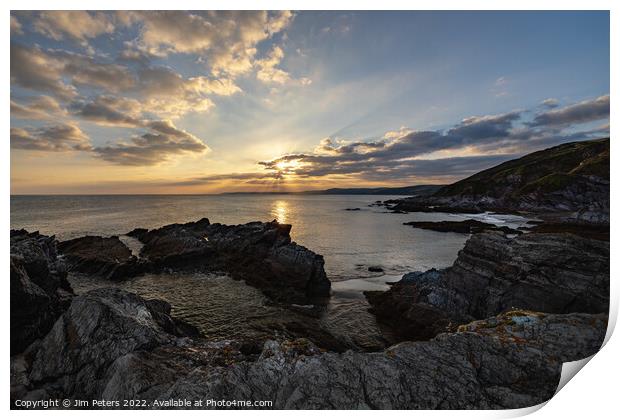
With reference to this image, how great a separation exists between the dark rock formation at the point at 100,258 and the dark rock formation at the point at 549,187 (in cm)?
3217

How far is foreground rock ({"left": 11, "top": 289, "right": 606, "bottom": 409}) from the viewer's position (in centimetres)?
575

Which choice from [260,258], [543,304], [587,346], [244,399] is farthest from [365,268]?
[244,399]

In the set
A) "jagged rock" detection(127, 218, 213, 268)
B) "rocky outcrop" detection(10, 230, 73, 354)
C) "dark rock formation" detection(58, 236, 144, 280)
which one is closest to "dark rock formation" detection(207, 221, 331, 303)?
"jagged rock" detection(127, 218, 213, 268)

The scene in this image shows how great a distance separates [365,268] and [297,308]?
11899 millimetres

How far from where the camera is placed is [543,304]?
1074 cm

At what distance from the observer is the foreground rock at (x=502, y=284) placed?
32.0 ft

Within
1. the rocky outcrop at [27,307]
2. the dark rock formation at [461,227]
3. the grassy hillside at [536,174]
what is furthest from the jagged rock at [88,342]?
the dark rock formation at [461,227]

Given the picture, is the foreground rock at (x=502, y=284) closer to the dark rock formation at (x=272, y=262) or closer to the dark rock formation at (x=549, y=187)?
the dark rock formation at (x=549, y=187)

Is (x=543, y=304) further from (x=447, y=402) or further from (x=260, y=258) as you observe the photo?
(x=260, y=258)

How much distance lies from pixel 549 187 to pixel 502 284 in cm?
4208

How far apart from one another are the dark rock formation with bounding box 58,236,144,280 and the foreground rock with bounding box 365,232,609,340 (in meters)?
22.6

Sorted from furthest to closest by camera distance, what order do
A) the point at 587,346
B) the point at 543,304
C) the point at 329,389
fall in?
the point at 543,304 → the point at 587,346 → the point at 329,389

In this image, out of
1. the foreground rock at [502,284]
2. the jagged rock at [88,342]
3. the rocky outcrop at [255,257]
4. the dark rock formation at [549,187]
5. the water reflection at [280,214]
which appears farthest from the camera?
the water reflection at [280,214]

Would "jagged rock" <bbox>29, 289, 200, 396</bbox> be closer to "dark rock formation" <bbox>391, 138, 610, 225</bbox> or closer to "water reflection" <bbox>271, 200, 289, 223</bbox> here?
"dark rock formation" <bbox>391, 138, 610, 225</bbox>
